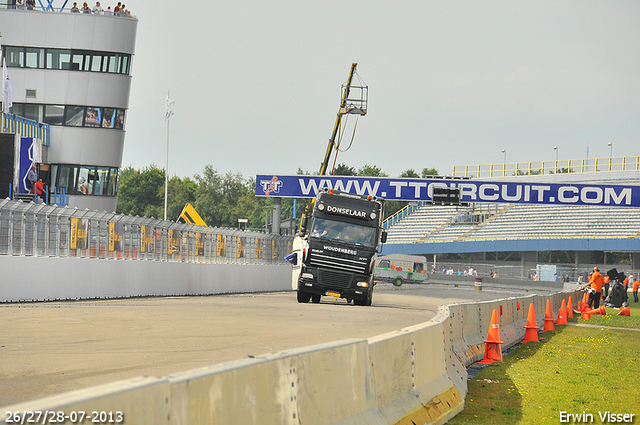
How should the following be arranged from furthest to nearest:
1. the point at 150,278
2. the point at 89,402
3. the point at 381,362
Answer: the point at 150,278, the point at 381,362, the point at 89,402

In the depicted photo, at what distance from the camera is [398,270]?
62.4m

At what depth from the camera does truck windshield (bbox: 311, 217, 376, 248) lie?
2469cm

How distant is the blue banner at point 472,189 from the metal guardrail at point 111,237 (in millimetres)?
9175

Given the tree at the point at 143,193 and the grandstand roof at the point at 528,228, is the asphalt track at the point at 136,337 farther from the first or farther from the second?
the tree at the point at 143,193

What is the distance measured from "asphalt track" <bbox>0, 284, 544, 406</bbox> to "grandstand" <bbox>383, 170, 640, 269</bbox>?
5096 centimetres

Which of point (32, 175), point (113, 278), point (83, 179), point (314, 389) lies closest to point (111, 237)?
point (113, 278)

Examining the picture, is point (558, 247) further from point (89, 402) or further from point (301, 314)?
point (89, 402)

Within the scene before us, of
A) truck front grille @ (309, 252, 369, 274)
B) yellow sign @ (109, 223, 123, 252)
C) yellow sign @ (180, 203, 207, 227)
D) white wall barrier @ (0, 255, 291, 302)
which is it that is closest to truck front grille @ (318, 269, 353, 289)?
truck front grille @ (309, 252, 369, 274)

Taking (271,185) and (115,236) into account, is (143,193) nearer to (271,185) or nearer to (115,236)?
(271,185)

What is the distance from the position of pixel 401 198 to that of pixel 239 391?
40.9 meters

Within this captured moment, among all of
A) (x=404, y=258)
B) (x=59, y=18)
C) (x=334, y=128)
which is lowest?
(x=404, y=258)

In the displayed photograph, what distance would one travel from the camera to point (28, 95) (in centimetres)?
4638

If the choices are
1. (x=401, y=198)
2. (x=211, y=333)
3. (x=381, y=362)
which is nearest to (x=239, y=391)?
Result: (x=381, y=362)

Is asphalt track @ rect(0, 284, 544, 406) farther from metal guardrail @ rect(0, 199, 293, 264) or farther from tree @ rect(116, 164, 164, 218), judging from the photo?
tree @ rect(116, 164, 164, 218)
